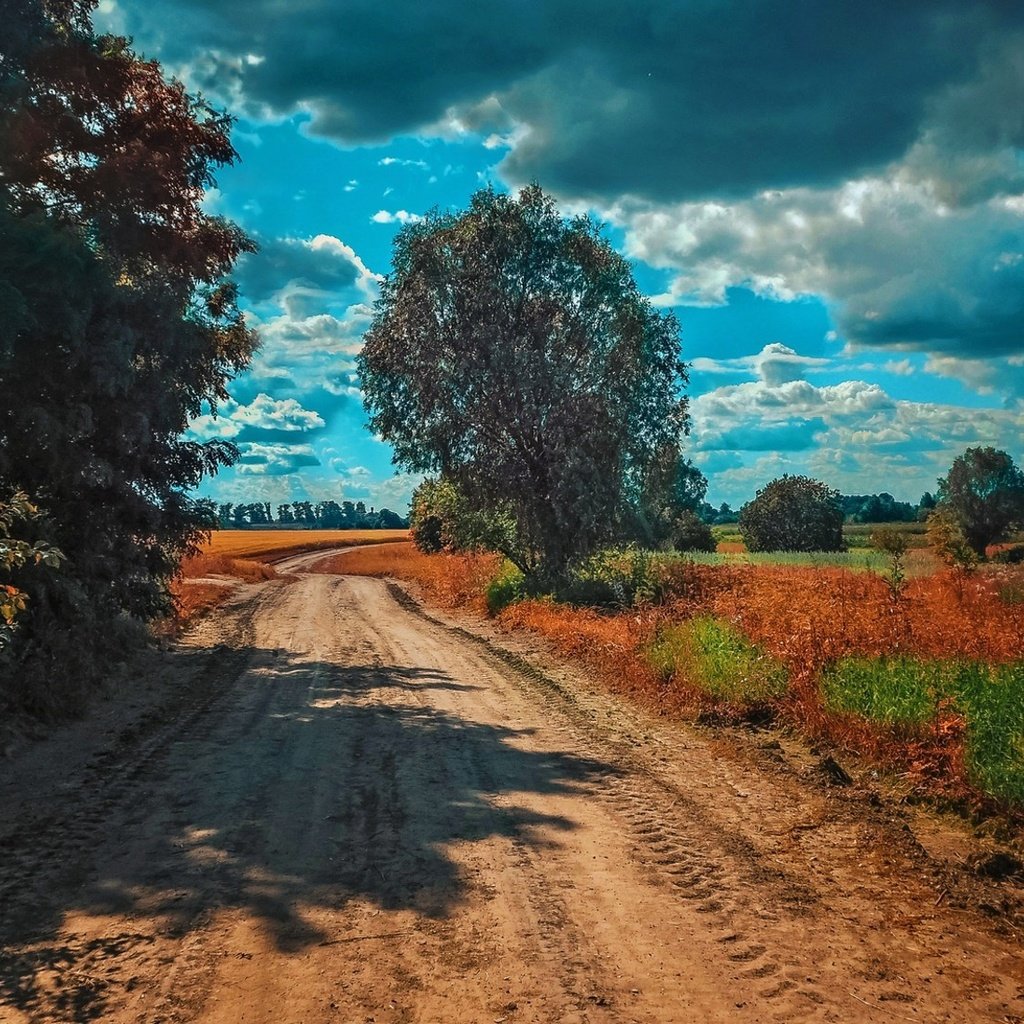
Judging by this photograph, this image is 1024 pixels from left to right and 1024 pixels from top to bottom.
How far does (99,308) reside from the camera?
10.6m

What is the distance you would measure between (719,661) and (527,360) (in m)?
12.8

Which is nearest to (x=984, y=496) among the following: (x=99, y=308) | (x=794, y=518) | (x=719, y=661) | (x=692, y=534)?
(x=794, y=518)

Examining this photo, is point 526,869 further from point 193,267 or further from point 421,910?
point 193,267

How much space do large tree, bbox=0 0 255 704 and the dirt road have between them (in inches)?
133

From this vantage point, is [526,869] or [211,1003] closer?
[211,1003]

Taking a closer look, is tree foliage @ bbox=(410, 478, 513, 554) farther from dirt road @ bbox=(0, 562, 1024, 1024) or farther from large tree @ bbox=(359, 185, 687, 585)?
dirt road @ bbox=(0, 562, 1024, 1024)

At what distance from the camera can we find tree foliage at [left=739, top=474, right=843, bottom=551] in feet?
254

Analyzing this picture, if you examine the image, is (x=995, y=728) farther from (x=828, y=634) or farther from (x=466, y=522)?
(x=466, y=522)

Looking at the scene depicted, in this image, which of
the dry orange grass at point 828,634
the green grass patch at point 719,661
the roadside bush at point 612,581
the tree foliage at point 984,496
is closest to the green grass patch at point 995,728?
the dry orange grass at point 828,634

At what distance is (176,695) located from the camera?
1198 cm

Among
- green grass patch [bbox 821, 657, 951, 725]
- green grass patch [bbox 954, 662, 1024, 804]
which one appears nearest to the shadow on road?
green grass patch [bbox 821, 657, 951, 725]

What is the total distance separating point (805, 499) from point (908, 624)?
71.0 m

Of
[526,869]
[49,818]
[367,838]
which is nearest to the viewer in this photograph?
[526,869]

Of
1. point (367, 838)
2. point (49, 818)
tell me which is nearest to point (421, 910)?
point (367, 838)
